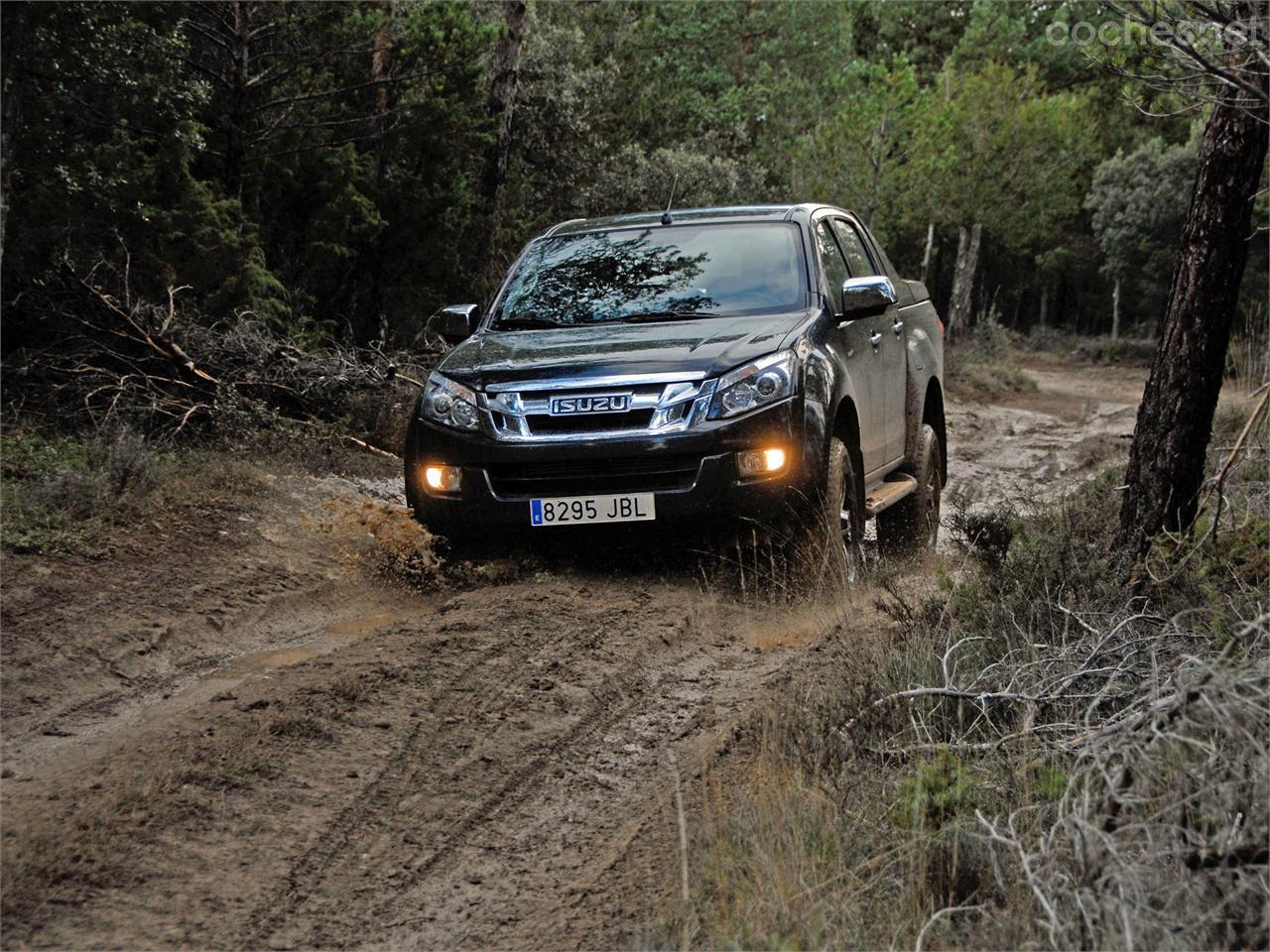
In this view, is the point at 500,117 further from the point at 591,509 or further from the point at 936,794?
the point at 936,794

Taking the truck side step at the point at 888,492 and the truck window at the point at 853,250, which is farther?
the truck window at the point at 853,250

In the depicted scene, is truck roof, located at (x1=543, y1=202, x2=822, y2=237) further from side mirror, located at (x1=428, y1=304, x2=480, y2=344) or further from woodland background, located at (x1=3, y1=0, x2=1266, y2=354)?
woodland background, located at (x1=3, y1=0, x2=1266, y2=354)

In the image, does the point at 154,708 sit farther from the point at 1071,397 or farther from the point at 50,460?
the point at 1071,397

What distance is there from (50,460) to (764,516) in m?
4.75

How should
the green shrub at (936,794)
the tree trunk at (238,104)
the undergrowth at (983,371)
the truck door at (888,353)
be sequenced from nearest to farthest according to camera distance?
the green shrub at (936,794) < the truck door at (888,353) < the tree trunk at (238,104) < the undergrowth at (983,371)

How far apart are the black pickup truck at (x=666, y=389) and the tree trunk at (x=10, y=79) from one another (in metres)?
4.08

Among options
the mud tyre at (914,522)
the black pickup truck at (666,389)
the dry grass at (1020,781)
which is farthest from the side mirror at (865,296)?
the mud tyre at (914,522)

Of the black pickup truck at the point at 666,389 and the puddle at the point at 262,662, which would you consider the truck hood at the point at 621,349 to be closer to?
the black pickup truck at the point at 666,389

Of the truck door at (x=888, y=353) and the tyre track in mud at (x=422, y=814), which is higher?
the truck door at (x=888, y=353)

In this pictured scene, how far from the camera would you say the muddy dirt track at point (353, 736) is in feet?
11.3

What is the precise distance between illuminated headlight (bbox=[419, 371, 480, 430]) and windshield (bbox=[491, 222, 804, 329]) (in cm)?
83

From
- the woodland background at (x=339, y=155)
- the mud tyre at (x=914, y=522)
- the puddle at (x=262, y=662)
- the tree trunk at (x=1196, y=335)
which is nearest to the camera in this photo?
the puddle at (x=262, y=662)

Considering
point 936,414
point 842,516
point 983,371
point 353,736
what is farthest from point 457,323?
point 983,371

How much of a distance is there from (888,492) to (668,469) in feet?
6.58
